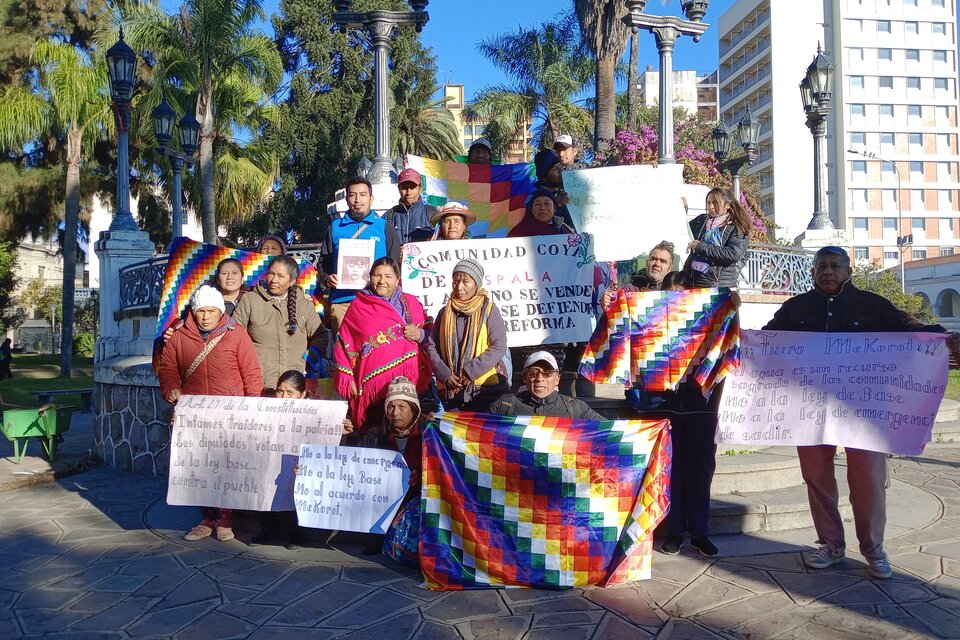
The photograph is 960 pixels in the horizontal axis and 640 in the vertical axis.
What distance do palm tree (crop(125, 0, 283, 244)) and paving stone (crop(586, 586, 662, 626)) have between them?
1800 cm

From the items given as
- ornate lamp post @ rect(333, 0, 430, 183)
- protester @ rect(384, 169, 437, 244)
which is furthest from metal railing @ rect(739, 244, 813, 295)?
protester @ rect(384, 169, 437, 244)

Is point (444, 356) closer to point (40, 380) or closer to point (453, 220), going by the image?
point (453, 220)

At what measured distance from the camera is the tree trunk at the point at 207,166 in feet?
68.4

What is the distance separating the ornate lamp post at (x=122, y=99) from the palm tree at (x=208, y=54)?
985 centimetres

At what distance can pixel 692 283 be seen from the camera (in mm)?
5859

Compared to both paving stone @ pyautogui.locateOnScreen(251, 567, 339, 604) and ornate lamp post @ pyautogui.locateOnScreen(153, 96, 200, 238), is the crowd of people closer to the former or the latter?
paving stone @ pyautogui.locateOnScreen(251, 567, 339, 604)

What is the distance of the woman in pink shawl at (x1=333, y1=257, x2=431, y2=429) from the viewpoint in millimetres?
5543

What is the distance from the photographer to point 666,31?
12539 mm

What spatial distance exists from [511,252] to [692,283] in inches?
62.9

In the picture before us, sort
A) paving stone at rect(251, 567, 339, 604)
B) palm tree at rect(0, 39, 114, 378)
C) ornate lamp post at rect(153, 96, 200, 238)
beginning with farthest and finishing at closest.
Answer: palm tree at rect(0, 39, 114, 378), ornate lamp post at rect(153, 96, 200, 238), paving stone at rect(251, 567, 339, 604)

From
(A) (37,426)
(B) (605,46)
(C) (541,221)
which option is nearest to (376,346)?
(C) (541,221)

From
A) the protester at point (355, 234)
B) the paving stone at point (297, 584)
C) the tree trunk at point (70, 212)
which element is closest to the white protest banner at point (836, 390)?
the paving stone at point (297, 584)

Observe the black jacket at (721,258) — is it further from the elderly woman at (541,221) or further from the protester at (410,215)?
the protester at (410,215)

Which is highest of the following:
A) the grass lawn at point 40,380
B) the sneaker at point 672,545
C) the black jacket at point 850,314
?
the black jacket at point 850,314
